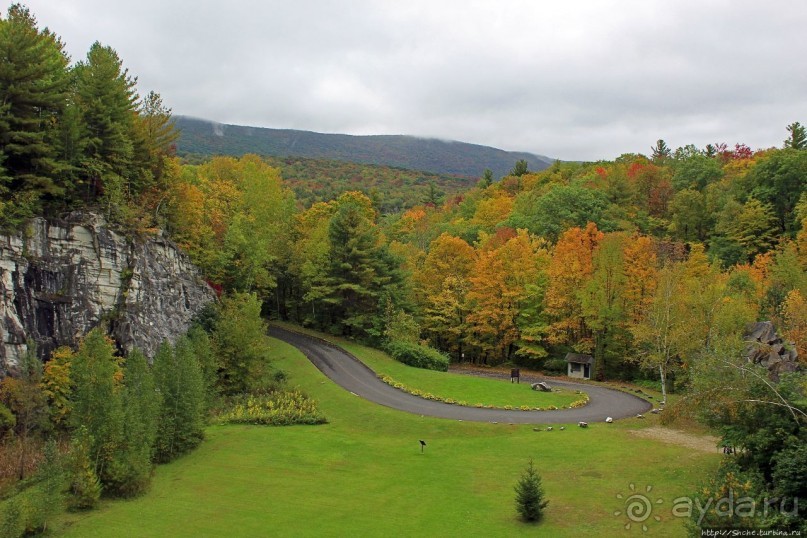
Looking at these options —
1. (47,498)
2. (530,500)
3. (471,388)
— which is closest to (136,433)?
(47,498)

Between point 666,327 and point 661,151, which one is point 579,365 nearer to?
point 666,327

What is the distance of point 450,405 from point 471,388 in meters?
4.14

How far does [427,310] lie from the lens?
55750mm

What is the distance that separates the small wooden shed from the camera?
48.0 meters

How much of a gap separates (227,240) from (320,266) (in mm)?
10760

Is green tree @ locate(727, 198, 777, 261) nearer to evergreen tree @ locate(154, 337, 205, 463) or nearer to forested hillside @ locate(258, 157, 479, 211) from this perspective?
evergreen tree @ locate(154, 337, 205, 463)

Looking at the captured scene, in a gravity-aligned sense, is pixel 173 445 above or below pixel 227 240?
below

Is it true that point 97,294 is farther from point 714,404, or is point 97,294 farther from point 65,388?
point 714,404

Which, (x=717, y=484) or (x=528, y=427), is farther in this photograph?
(x=528, y=427)

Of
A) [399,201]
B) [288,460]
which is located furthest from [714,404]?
[399,201]

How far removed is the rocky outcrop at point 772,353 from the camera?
88.5ft

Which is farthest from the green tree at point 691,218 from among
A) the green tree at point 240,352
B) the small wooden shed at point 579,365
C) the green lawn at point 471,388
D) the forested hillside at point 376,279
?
the green tree at point 240,352

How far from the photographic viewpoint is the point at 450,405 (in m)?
36.3

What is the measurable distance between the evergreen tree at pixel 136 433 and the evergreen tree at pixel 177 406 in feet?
2.40
